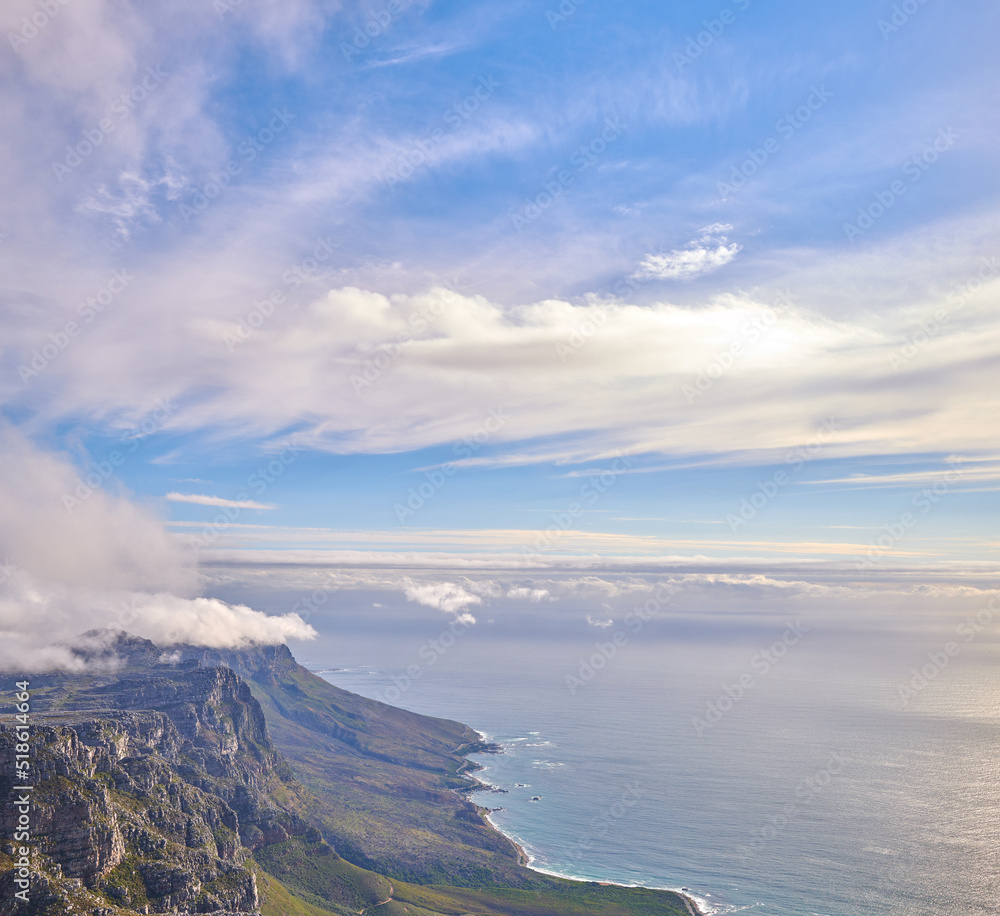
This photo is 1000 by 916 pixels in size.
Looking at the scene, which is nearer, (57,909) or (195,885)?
(57,909)

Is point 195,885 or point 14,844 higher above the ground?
point 14,844

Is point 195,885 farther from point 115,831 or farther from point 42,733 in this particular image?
point 42,733

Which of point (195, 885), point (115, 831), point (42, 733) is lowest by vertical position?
point (195, 885)

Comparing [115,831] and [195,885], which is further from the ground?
[115,831]

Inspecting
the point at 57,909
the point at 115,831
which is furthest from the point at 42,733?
the point at 57,909

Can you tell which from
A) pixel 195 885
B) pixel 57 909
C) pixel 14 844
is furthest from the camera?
pixel 195 885

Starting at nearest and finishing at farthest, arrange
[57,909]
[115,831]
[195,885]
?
1. [57,909]
2. [115,831]
3. [195,885]

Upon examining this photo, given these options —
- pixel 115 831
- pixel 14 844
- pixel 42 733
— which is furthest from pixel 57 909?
pixel 42 733

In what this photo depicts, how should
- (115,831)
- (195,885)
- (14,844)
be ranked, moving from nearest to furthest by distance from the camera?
(14,844), (115,831), (195,885)

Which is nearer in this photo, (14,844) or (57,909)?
(57,909)

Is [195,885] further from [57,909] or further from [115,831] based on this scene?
[57,909]
